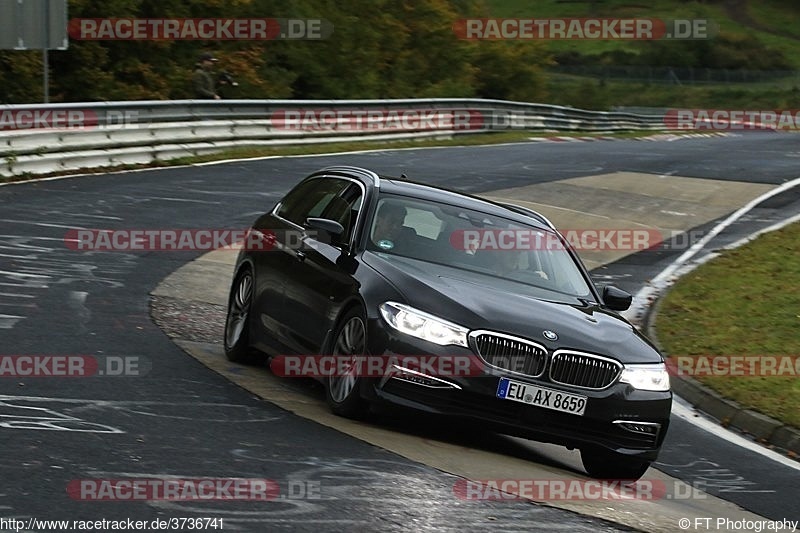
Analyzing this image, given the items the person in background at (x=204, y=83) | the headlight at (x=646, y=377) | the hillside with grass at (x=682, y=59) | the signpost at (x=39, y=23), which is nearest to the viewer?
the headlight at (x=646, y=377)

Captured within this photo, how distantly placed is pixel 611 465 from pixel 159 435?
2904 millimetres

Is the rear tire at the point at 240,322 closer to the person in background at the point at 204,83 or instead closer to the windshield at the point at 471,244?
the windshield at the point at 471,244

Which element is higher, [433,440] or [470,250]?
[470,250]

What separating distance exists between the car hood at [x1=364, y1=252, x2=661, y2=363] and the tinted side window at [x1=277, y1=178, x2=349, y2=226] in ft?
4.30

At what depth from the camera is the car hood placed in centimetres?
858

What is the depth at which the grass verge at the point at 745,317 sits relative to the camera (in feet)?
39.7

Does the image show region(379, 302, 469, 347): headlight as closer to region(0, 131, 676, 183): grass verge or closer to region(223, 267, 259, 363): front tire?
region(223, 267, 259, 363): front tire

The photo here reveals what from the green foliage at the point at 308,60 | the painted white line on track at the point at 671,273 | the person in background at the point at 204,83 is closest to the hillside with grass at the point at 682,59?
the green foliage at the point at 308,60

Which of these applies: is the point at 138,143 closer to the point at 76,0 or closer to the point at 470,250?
the point at 76,0

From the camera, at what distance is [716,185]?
2767cm

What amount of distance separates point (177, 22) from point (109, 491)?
32.8m

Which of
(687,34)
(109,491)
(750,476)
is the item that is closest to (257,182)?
(750,476)

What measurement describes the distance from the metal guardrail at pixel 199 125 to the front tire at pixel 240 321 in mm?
10642

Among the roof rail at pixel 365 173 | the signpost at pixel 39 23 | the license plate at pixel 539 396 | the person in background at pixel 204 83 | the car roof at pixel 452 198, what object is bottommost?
the license plate at pixel 539 396
